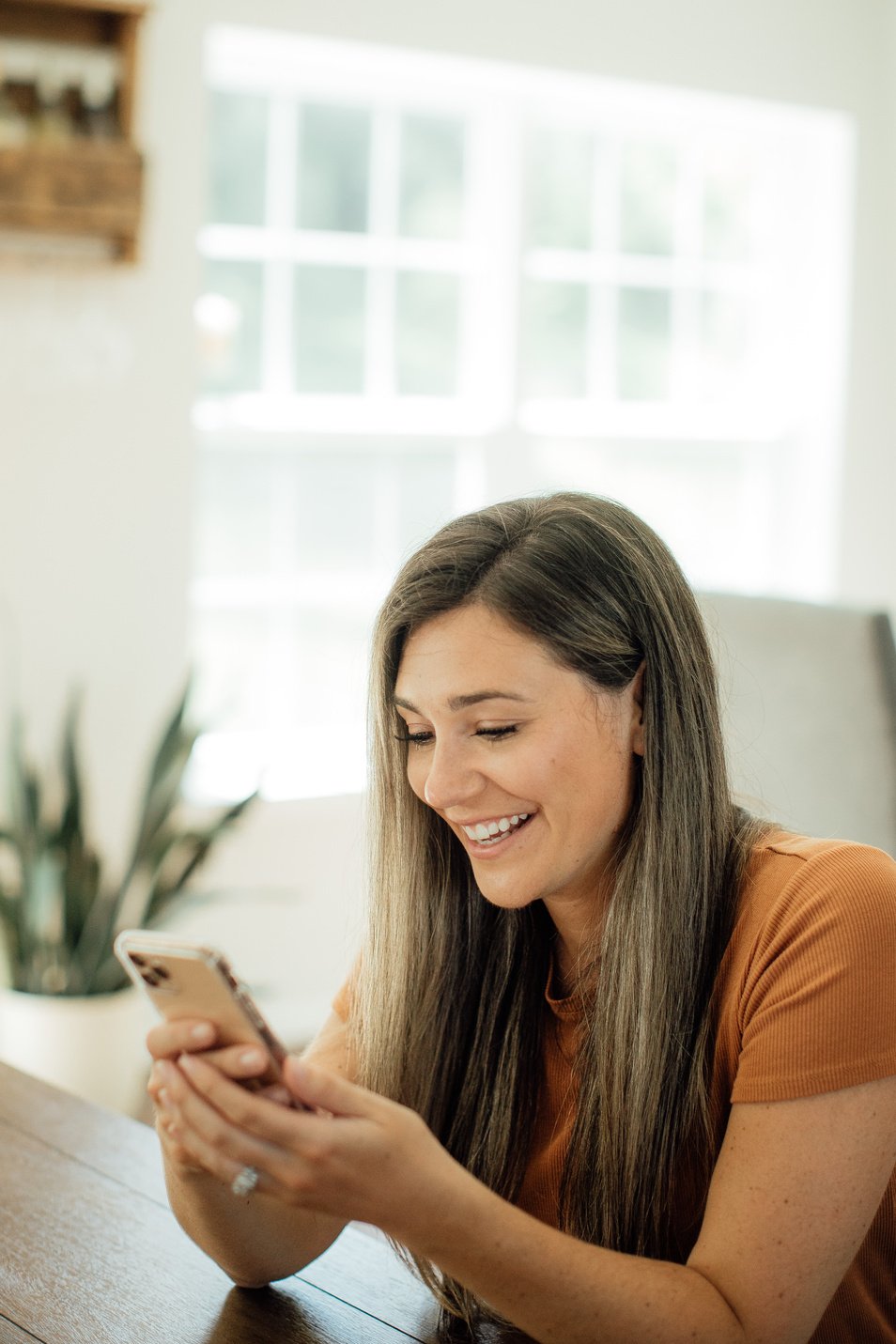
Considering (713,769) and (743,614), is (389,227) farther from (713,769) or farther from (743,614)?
(713,769)

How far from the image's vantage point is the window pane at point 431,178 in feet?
13.4

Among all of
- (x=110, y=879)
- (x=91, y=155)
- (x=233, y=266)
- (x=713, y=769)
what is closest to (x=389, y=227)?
(x=233, y=266)

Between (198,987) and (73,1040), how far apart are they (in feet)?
7.32

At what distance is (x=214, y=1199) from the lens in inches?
49.6

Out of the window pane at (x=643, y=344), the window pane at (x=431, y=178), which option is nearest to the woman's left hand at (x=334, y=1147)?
the window pane at (x=431, y=178)

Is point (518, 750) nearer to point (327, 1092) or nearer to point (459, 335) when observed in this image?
point (327, 1092)

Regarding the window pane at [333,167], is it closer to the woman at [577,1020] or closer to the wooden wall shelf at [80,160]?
the wooden wall shelf at [80,160]

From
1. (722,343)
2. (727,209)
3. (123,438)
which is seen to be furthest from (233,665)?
(727,209)

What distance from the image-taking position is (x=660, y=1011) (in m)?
1.27

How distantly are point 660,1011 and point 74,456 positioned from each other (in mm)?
2596

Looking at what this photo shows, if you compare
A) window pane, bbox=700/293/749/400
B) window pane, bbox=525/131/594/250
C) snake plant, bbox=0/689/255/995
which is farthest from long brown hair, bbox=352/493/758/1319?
window pane, bbox=700/293/749/400

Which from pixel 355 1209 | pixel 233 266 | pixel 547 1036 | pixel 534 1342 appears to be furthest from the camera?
pixel 233 266

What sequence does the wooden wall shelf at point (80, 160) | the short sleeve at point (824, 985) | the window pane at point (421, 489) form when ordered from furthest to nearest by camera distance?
1. the window pane at point (421, 489)
2. the wooden wall shelf at point (80, 160)
3. the short sleeve at point (824, 985)

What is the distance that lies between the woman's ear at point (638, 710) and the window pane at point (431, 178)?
9.85ft
